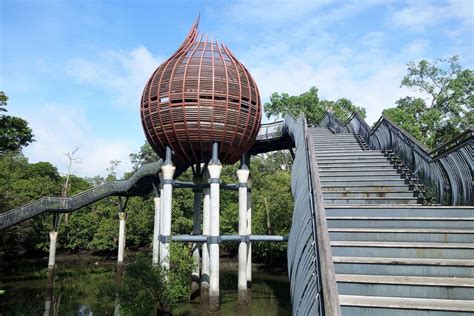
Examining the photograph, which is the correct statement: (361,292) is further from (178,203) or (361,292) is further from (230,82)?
(178,203)

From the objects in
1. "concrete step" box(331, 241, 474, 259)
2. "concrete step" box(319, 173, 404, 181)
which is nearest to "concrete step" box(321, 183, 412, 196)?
"concrete step" box(319, 173, 404, 181)

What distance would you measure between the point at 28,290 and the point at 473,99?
83.7 feet

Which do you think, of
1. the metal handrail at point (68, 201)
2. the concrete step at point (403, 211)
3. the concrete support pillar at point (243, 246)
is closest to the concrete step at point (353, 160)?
the concrete step at point (403, 211)

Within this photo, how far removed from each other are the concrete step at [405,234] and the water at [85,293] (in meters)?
10.6

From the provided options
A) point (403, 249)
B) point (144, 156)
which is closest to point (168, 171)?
point (403, 249)

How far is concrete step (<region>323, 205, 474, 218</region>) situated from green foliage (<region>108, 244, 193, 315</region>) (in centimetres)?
838

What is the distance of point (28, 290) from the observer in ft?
62.2

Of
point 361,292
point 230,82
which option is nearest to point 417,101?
point 230,82

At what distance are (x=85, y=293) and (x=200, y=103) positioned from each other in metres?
10.5

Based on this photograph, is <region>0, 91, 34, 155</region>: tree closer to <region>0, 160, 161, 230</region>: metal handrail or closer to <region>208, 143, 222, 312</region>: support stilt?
<region>0, 160, 161, 230</region>: metal handrail

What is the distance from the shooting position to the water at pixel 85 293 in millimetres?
14711

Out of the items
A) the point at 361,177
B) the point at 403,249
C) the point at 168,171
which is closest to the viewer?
the point at 403,249

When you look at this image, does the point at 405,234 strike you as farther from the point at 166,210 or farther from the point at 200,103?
the point at 166,210

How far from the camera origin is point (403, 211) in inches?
210
